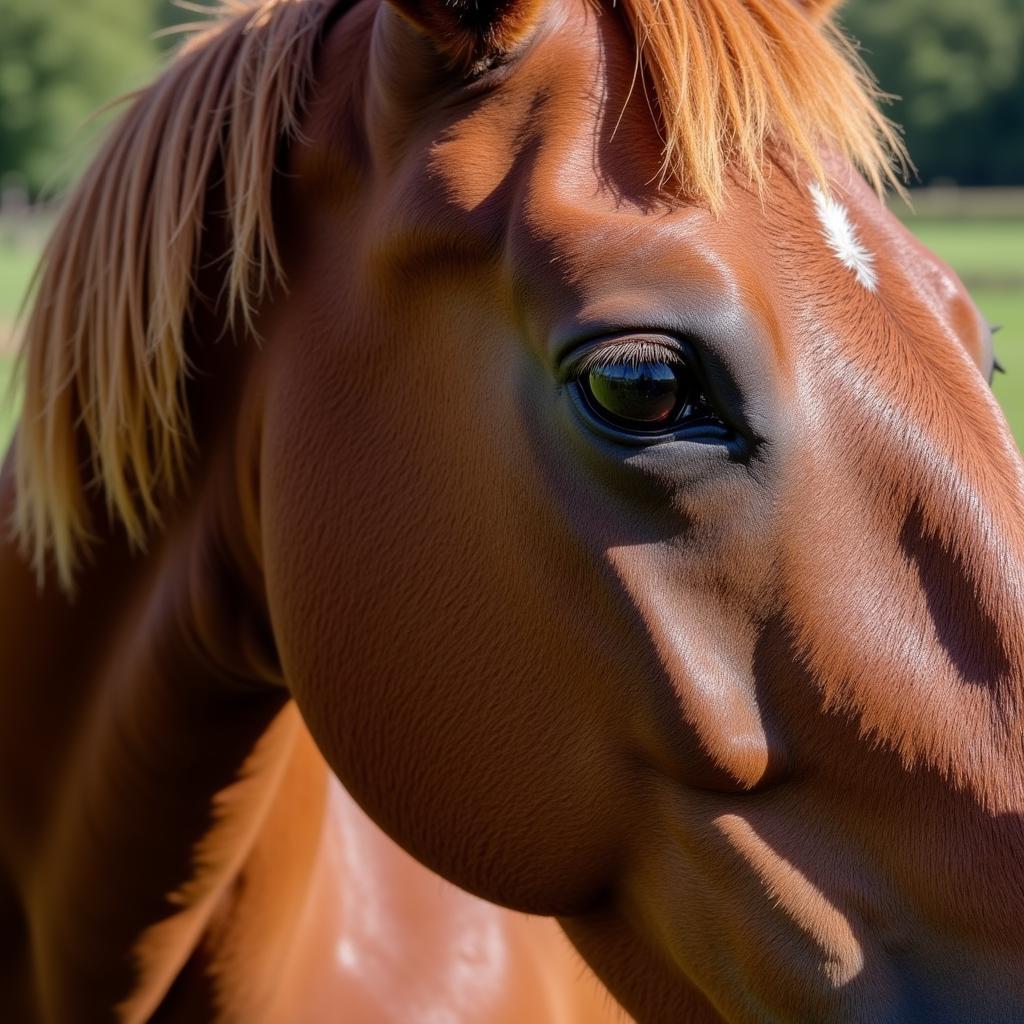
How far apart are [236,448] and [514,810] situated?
639 millimetres

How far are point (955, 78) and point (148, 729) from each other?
67518 millimetres

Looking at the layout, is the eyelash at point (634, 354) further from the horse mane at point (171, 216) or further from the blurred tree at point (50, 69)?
the blurred tree at point (50, 69)

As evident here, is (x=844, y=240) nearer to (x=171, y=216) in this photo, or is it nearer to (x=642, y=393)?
(x=642, y=393)

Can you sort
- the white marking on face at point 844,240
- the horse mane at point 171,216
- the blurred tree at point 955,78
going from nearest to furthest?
the white marking on face at point 844,240 < the horse mane at point 171,216 < the blurred tree at point 955,78

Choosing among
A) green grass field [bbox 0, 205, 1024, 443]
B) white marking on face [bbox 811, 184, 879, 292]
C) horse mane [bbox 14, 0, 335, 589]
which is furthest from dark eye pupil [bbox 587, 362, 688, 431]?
green grass field [bbox 0, 205, 1024, 443]

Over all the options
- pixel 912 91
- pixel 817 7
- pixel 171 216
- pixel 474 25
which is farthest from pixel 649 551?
pixel 912 91

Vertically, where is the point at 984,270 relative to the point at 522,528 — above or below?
below

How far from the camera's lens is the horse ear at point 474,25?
4.70 feet

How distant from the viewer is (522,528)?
1394 mm

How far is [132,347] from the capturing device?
1.73m

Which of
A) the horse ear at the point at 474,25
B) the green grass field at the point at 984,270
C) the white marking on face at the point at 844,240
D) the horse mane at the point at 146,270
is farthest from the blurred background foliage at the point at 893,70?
the white marking on face at the point at 844,240

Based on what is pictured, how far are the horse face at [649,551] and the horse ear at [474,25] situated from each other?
0.04 feet

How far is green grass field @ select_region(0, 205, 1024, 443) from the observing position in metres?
15.8

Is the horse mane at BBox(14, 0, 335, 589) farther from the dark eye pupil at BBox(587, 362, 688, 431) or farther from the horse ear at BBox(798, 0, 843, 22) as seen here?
the horse ear at BBox(798, 0, 843, 22)
